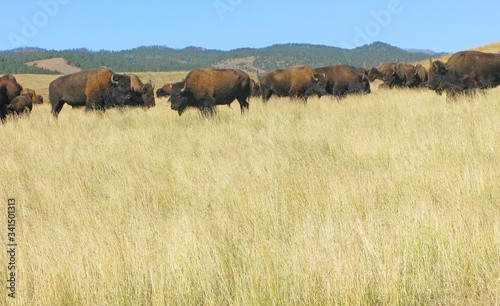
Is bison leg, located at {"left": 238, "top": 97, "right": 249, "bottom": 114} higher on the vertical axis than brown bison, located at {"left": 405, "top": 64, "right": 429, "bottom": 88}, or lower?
lower

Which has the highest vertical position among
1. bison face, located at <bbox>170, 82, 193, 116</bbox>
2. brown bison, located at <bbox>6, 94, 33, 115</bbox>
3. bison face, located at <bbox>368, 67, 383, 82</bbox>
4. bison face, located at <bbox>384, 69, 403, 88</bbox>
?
bison face, located at <bbox>368, 67, 383, 82</bbox>

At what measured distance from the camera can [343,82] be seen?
17.7 m

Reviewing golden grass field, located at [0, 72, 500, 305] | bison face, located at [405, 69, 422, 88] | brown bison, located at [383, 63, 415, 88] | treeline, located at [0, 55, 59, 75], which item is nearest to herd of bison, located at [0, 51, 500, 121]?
bison face, located at [405, 69, 422, 88]

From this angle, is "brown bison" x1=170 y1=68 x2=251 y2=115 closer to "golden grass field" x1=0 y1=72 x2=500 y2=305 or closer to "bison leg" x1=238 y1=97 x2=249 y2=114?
"bison leg" x1=238 y1=97 x2=249 y2=114

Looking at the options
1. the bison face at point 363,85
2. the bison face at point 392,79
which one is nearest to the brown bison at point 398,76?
the bison face at point 392,79

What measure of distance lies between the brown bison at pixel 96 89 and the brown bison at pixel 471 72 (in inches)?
435

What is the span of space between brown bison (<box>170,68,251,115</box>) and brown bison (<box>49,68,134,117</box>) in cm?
252

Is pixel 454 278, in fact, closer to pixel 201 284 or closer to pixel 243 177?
pixel 201 284

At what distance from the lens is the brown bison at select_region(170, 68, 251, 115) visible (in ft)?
41.6

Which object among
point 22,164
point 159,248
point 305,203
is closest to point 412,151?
point 305,203

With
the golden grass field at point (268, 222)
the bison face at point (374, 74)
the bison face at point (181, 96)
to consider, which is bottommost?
the golden grass field at point (268, 222)

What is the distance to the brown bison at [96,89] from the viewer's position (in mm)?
14250

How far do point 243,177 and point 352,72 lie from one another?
577 inches

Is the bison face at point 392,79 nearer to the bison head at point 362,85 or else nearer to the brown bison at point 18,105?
the bison head at point 362,85
